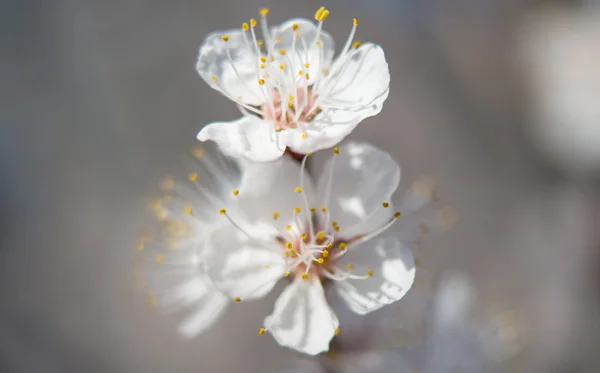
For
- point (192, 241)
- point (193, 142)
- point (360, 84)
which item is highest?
point (360, 84)

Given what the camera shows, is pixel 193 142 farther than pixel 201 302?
Yes

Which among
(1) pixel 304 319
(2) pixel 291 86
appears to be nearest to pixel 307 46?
(2) pixel 291 86

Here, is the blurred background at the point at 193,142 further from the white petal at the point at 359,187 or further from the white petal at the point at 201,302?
the white petal at the point at 359,187

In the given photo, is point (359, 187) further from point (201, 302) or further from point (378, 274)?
point (201, 302)

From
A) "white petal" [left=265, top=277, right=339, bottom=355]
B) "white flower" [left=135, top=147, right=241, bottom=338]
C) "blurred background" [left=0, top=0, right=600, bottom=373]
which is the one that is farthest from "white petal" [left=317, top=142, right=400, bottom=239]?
"blurred background" [left=0, top=0, right=600, bottom=373]

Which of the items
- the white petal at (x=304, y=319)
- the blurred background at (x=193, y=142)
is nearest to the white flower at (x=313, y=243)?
the white petal at (x=304, y=319)

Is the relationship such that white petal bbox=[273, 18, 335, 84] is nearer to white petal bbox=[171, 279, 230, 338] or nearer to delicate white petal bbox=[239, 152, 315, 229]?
delicate white petal bbox=[239, 152, 315, 229]

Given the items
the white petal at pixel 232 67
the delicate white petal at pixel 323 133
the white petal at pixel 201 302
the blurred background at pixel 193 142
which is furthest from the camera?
the blurred background at pixel 193 142
